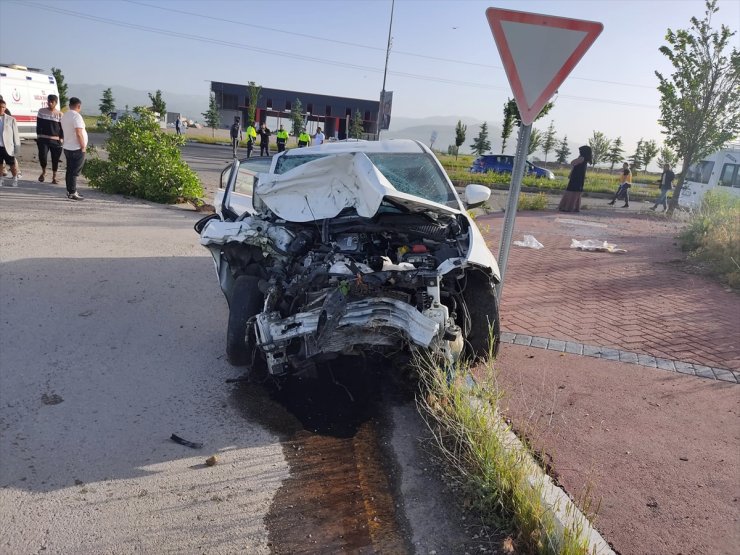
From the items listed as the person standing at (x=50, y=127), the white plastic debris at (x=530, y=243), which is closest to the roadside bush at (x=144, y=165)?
the person standing at (x=50, y=127)

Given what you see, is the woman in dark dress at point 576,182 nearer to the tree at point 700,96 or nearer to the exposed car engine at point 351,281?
the tree at point 700,96

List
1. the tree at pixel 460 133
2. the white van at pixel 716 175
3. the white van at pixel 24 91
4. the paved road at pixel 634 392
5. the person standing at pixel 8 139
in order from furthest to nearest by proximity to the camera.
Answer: the tree at pixel 460 133, the white van at pixel 716 175, the white van at pixel 24 91, the person standing at pixel 8 139, the paved road at pixel 634 392

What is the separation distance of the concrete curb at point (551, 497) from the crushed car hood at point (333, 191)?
1.43 meters

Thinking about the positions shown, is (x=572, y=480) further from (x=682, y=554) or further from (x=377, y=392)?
(x=377, y=392)

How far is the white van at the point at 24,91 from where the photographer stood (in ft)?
58.3

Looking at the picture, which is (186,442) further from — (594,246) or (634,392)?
(594,246)

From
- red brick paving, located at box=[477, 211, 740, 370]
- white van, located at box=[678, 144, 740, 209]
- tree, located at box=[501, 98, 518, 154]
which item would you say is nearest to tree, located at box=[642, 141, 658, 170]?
tree, located at box=[501, 98, 518, 154]

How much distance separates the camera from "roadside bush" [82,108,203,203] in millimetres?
10625

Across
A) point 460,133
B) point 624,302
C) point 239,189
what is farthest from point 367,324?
point 460,133

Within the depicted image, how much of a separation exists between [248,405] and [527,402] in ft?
6.87

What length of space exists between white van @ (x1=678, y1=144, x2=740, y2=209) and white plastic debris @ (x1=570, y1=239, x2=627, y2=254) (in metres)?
10.2

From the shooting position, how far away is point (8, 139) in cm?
1023

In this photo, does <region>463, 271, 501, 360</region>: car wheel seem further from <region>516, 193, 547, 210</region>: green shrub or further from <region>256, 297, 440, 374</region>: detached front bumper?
<region>516, 193, 547, 210</region>: green shrub

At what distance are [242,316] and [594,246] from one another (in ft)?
25.4
